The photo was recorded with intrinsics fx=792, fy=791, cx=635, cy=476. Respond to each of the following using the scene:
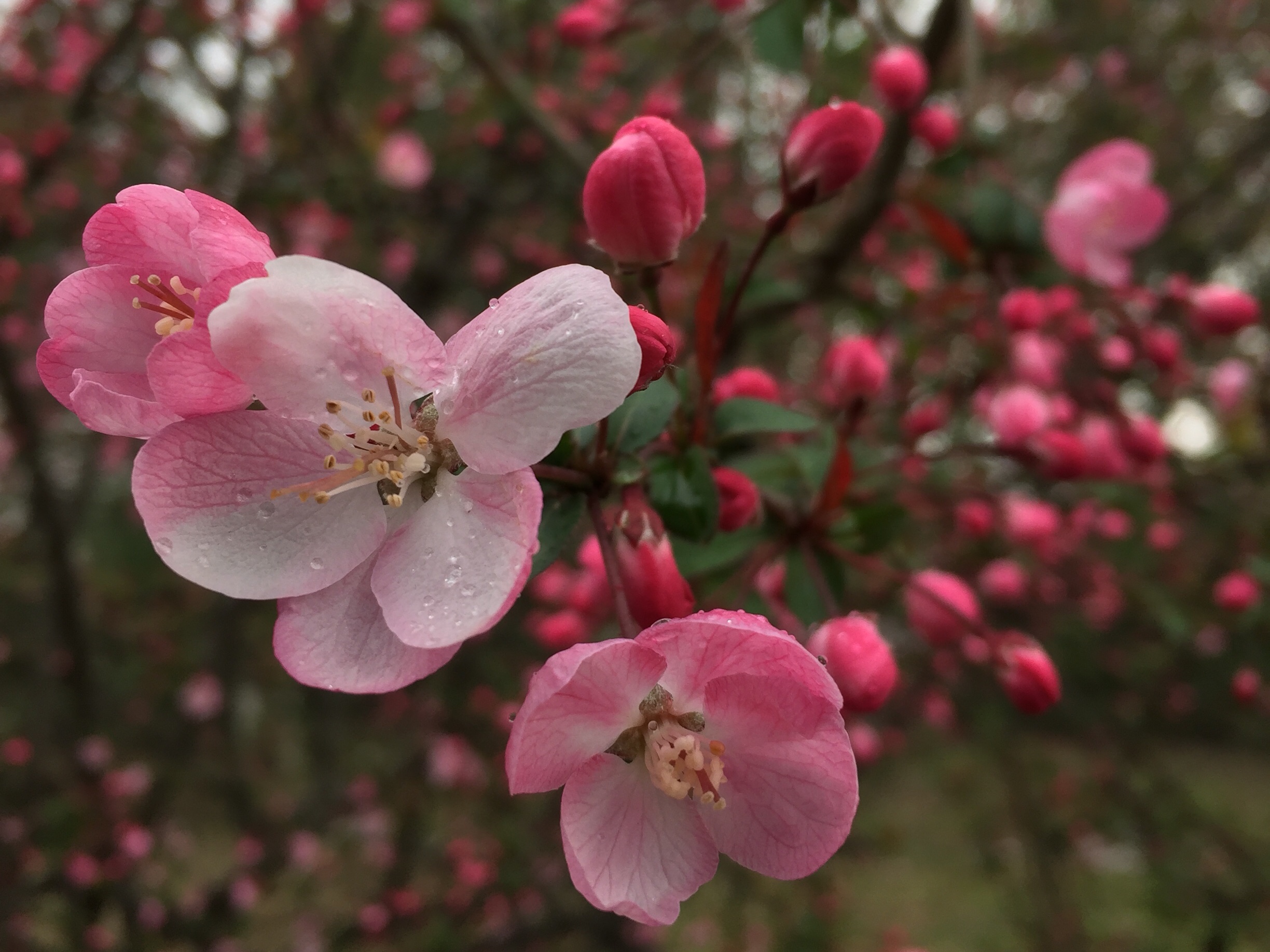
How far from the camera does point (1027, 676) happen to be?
91 centimetres

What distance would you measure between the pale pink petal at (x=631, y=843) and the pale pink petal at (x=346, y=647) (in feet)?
0.51

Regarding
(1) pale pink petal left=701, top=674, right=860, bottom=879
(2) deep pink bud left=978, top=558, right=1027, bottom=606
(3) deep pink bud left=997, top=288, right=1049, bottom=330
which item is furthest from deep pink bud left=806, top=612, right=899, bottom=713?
(2) deep pink bud left=978, top=558, right=1027, bottom=606

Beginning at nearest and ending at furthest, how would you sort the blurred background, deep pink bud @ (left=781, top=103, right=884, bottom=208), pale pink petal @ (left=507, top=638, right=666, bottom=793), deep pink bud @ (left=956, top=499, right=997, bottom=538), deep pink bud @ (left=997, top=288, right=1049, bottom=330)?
pale pink petal @ (left=507, top=638, right=666, bottom=793) < deep pink bud @ (left=781, top=103, right=884, bottom=208) < deep pink bud @ (left=997, top=288, right=1049, bottom=330) < deep pink bud @ (left=956, top=499, right=997, bottom=538) < the blurred background

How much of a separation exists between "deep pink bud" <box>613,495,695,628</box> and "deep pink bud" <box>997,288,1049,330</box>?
1.00 m

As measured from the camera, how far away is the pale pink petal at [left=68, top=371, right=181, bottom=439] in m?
0.57

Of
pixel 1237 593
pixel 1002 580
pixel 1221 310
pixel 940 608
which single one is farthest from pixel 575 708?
pixel 1237 593

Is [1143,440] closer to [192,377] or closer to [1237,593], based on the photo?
[1237,593]

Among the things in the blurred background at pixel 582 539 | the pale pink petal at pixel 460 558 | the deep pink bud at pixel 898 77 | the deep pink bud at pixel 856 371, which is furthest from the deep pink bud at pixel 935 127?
the pale pink petal at pixel 460 558

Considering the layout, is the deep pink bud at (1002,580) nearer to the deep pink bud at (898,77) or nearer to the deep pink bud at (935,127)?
the deep pink bud at (935,127)

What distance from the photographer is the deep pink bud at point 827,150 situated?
777 millimetres

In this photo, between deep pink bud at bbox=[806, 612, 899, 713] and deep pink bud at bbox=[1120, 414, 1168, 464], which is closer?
deep pink bud at bbox=[806, 612, 899, 713]

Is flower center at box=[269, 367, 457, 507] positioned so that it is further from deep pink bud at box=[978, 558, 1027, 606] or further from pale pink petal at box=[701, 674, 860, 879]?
deep pink bud at box=[978, 558, 1027, 606]

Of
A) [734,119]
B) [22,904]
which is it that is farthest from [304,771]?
[734,119]

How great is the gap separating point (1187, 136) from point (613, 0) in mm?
3813
